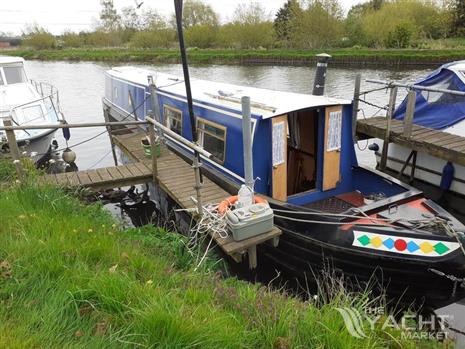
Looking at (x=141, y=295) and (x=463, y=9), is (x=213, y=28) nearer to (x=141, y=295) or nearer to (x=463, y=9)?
(x=463, y=9)

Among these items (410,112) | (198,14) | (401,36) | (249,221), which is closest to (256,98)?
(249,221)

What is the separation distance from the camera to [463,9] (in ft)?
139

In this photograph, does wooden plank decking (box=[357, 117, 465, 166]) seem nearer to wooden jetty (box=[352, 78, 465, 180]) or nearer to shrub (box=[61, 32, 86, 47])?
wooden jetty (box=[352, 78, 465, 180])

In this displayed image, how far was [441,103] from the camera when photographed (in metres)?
8.24

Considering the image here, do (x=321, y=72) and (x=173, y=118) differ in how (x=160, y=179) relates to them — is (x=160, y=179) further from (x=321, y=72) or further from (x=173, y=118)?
(x=321, y=72)

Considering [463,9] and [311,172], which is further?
[463,9]

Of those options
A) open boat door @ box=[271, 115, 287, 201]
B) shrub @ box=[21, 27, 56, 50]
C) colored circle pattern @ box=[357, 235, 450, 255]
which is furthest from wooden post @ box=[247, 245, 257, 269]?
shrub @ box=[21, 27, 56, 50]

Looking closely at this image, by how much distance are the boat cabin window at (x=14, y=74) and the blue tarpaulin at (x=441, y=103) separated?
1206 cm

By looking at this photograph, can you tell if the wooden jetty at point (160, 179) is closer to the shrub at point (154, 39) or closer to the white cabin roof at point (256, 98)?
the white cabin roof at point (256, 98)

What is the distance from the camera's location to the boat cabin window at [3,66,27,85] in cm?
1231

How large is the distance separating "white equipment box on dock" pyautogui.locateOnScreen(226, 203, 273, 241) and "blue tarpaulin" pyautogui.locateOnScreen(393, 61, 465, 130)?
520 centimetres

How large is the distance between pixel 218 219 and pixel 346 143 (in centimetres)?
282

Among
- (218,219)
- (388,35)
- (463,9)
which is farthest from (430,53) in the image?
(218,219)

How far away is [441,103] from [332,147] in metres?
3.60
